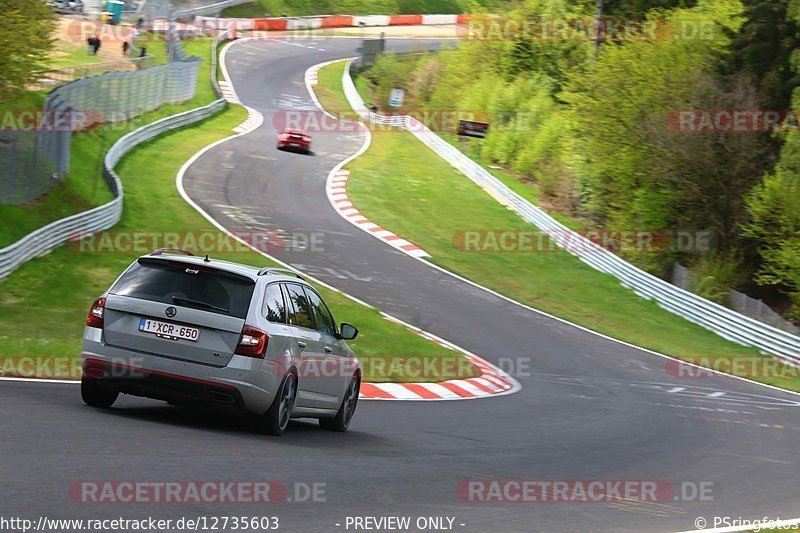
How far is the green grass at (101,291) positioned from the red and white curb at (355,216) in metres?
5.49

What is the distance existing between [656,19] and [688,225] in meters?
9.48

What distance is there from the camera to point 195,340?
956cm

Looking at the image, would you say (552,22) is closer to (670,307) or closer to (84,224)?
(670,307)

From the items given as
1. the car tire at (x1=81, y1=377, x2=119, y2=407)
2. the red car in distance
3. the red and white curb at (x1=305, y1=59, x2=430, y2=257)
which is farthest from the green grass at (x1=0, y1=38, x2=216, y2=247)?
the car tire at (x1=81, y1=377, x2=119, y2=407)

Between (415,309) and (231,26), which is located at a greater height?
(231,26)

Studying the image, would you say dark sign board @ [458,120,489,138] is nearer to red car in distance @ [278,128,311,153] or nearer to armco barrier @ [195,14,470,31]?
red car in distance @ [278,128,311,153]

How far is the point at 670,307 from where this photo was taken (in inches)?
1211

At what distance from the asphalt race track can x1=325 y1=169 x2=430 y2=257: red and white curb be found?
572cm

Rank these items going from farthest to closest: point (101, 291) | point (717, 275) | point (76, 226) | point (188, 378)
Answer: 1. point (717, 275)
2. point (76, 226)
3. point (101, 291)
4. point (188, 378)

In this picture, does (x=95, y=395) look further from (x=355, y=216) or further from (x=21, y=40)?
(x=355, y=216)

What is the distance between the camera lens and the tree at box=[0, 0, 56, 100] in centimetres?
2519

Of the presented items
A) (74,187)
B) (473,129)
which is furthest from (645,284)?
(473,129)

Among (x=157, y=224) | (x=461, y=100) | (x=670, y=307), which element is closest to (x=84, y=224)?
(x=157, y=224)

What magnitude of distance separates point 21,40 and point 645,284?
18.1m
